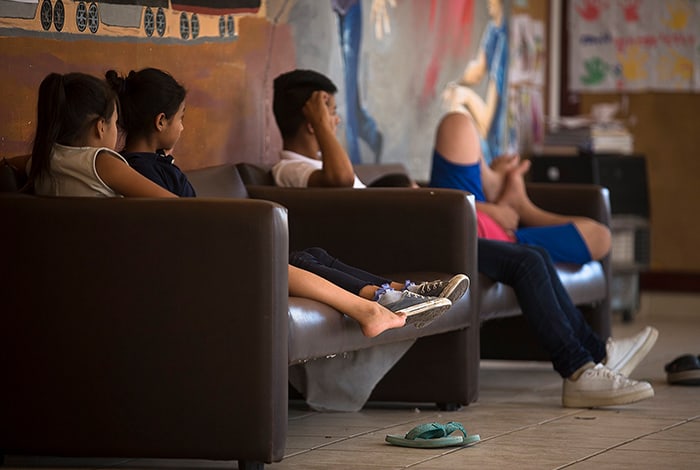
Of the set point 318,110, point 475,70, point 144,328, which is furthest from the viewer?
point 475,70

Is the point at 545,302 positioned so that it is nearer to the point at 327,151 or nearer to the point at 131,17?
the point at 327,151

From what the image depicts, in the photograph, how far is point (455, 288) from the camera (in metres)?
3.56

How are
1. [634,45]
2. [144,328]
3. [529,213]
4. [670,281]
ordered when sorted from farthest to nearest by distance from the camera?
[670,281] → [634,45] → [529,213] → [144,328]

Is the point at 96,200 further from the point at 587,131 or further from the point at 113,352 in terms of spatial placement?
the point at 587,131

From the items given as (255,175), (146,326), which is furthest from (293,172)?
(146,326)

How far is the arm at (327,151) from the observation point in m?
4.23

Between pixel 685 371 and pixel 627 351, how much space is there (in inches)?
10.5

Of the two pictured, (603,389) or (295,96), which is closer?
(603,389)

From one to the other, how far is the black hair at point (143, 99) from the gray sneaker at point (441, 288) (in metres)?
0.78

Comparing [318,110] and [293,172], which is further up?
[318,110]

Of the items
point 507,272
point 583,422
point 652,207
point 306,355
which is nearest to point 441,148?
point 507,272

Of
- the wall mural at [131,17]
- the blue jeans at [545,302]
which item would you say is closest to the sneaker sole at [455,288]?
the blue jeans at [545,302]

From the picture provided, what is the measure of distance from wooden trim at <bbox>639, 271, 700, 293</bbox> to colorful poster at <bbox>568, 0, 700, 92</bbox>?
1072 millimetres

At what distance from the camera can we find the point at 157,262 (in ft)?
9.78
